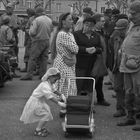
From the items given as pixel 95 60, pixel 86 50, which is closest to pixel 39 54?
pixel 95 60

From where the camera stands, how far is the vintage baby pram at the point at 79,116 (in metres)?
7.12

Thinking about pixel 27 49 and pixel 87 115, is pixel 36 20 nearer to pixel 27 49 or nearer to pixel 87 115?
pixel 27 49

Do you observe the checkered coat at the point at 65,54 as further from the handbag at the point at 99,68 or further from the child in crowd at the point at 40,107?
the child in crowd at the point at 40,107

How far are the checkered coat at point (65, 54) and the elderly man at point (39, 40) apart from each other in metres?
4.10

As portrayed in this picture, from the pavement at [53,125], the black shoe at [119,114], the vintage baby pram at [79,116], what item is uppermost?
the vintage baby pram at [79,116]

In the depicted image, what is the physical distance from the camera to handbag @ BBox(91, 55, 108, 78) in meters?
9.09

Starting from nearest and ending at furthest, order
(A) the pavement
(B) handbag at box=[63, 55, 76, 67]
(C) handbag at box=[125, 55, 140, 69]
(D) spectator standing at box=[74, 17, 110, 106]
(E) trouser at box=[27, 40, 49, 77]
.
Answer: (A) the pavement
(C) handbag at box=[125, 55, 140, 69]
(B) handbag at box=[63, 55, 76, 67]
(D) spectator standing at box=[74, 17, 110, 106]
(E) trouser at box=[27, 40, 49, 77]

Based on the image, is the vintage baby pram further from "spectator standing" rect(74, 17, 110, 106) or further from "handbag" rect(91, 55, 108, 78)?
"handbag" rect(91, 55, 108, 78)

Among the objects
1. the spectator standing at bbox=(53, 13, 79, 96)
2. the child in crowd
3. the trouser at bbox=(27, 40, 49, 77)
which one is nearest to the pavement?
the child in crowd

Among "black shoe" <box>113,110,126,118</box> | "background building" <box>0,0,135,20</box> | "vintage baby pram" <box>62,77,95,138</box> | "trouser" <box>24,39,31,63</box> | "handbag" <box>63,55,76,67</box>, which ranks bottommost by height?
"black shoe" <box>113,110,126,118</box>

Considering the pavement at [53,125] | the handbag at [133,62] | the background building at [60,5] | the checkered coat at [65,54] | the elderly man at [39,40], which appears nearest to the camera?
the pavement at [53,125]

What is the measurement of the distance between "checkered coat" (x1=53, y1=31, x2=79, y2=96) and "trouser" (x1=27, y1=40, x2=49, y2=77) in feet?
13.6

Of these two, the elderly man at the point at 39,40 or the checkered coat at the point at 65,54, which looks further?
the elderly man at the point at 39,40

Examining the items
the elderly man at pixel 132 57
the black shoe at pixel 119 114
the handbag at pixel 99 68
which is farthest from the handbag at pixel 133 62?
the handbag at pixel 99 68
